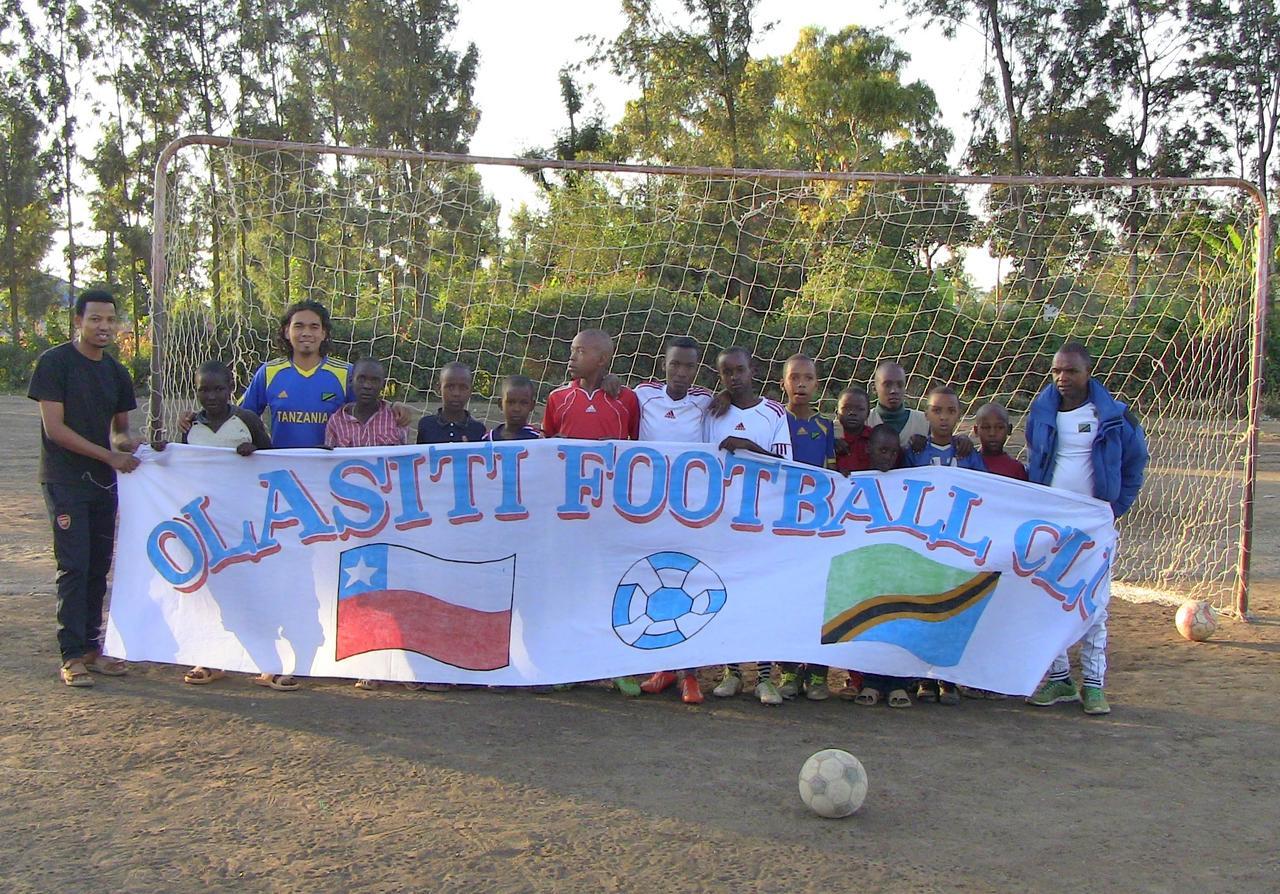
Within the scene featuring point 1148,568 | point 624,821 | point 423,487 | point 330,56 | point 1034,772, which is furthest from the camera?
point 330,56

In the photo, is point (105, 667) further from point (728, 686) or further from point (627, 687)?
point (728, 686)

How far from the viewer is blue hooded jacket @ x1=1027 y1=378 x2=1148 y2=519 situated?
5.09 m

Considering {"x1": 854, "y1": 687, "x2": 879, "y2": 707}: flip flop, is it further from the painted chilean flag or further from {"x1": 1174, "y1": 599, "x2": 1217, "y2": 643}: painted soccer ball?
{"x1": 1174, "y1": 599, "x2": 1217, "y2": 643}: painted soccer ball

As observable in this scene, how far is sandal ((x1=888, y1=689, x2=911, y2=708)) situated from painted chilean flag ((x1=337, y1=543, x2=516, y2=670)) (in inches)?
72.7

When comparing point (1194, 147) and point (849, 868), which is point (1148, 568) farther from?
point (1194, 147)

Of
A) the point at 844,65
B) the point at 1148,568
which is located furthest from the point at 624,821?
the point at 844,65

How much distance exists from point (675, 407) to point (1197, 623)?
372 cm

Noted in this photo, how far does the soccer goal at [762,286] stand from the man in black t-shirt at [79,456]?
5.70 feet

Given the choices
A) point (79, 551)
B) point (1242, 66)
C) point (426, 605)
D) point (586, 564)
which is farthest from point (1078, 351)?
point (1242, 66)

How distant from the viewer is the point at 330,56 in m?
33.0

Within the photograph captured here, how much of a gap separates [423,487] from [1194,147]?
3208cm

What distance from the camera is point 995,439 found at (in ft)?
17.3

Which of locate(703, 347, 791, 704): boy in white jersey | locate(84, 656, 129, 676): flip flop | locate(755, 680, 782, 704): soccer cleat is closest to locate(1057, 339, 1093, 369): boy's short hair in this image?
locate(703, 347, 791, 704): boy in white jersey

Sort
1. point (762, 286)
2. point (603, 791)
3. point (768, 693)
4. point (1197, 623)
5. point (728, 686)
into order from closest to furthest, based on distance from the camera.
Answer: point (603, 791)
point (768, 693)
point (728, 686)
point (1197, 623)
point (762, 286)
